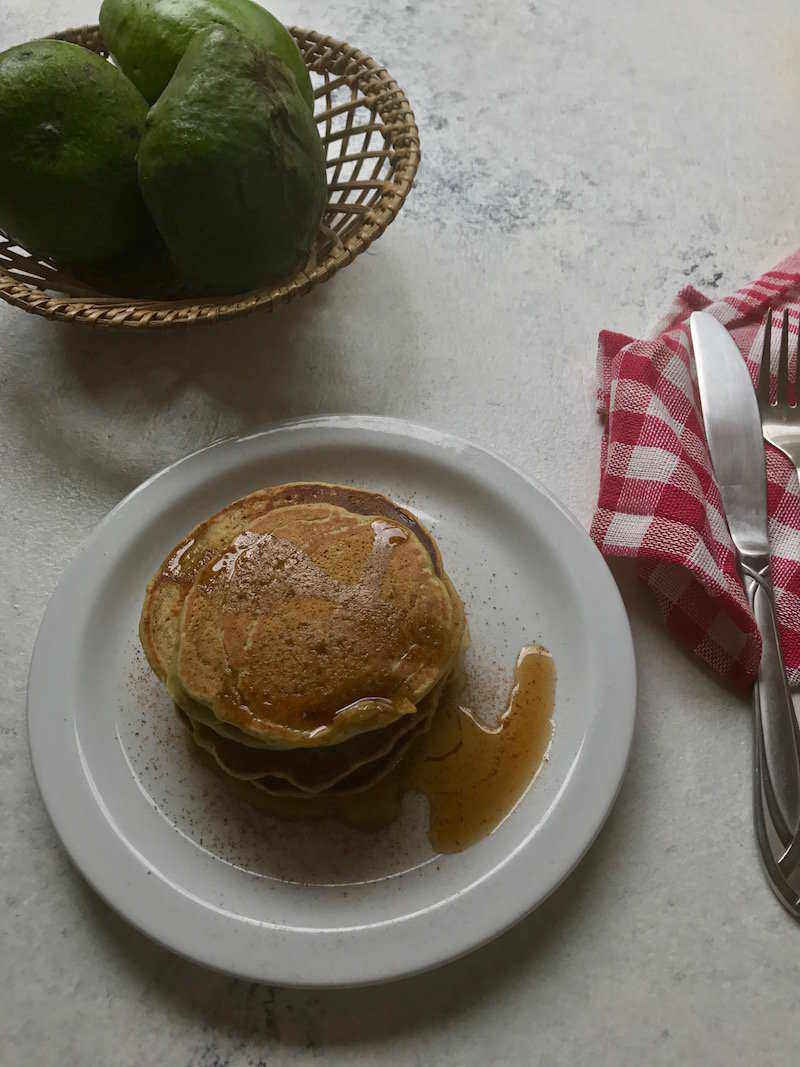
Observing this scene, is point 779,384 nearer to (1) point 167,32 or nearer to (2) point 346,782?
(2) point 346,782

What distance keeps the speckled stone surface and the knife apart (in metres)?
0.04

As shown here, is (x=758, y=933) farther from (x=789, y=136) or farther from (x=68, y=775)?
(x=789, y=136)

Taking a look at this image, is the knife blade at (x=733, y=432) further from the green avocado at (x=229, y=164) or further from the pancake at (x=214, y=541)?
the green avocado at (x=229, y=164)

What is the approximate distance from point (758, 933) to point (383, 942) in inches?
16.5

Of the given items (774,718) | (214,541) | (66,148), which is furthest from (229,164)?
(774,718)

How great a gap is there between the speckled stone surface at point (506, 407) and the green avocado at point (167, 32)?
35cm

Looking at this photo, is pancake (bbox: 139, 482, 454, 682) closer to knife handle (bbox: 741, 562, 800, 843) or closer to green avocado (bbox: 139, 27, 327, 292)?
green avocado (bbox: 139, 27, 327, 292)

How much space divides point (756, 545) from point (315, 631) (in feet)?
1.98

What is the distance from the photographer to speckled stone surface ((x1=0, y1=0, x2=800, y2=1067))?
0.94 meters

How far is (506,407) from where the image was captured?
135 centimetres

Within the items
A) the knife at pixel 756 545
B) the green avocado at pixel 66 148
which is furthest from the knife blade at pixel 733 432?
the green avocado at pixel 66 148

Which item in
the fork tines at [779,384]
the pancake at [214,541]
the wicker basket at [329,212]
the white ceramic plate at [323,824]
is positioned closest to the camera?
the white ceramic plate at [323,824]

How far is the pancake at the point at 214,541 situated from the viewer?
1069mm

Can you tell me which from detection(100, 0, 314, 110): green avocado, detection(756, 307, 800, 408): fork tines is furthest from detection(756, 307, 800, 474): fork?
detection(100, 0, 314, 110): green avocado
